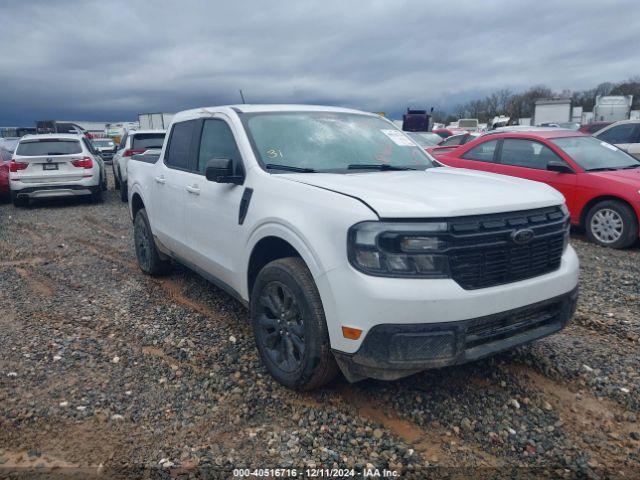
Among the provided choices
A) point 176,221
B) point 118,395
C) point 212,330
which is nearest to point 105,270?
point 176,221

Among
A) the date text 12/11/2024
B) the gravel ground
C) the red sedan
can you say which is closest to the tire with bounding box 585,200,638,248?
the red sedan

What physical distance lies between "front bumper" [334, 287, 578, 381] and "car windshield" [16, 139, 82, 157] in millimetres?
11142

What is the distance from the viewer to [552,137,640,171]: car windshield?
24.8 ft

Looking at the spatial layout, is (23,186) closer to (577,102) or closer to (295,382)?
(295,382)

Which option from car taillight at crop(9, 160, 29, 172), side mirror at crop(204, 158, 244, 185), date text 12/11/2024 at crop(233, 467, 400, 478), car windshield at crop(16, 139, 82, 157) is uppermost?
side mirror at crop(204, 158, 244, 185)

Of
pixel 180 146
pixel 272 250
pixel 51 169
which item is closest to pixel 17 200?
pixel 51 169

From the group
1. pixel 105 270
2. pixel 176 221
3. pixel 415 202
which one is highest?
pixel 415 202

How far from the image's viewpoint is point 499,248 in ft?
9.37

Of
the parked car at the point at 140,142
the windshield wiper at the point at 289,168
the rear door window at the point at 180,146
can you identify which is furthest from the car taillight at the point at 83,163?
the windshield wiper at the point at 289,168

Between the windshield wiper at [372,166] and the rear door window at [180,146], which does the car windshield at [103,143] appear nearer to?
the rear door window at [180,146]

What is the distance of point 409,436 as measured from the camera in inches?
114

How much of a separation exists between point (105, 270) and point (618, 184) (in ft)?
22.1

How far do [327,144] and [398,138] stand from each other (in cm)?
80

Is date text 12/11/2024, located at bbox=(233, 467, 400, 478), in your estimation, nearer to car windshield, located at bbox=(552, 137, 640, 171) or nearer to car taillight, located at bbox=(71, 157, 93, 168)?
car windshield, located at bbox=(552, 137, 640, 171)
